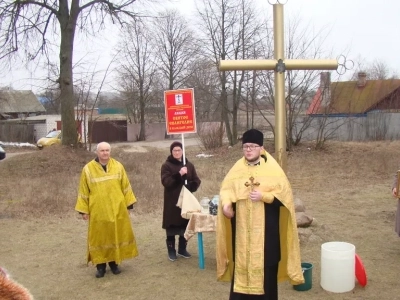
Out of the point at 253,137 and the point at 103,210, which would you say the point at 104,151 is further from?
the point at 253,137

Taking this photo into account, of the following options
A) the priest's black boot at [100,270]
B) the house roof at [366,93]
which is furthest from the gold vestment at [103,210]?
the house roof at [366,93]

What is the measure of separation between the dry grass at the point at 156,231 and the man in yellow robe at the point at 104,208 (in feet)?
1.24

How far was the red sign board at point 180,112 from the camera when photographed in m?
6.26

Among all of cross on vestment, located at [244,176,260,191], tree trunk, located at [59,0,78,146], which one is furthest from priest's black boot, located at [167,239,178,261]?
tree trunk, located at [59,0,78,146]

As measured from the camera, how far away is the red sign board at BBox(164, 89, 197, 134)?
6258 mm

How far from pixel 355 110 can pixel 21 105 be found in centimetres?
3734

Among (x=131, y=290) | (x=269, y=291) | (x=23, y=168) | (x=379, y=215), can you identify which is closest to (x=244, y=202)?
(x=269, y=291)

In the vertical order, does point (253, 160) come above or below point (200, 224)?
above

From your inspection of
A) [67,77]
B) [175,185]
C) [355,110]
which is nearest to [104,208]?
[175,185]

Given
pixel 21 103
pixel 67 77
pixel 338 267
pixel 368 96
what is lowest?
pixel 338 267

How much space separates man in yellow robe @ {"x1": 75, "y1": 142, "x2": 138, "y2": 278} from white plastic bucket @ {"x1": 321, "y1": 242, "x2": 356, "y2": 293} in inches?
91.6

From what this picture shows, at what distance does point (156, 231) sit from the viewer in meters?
7.69

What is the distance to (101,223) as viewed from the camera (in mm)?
5312

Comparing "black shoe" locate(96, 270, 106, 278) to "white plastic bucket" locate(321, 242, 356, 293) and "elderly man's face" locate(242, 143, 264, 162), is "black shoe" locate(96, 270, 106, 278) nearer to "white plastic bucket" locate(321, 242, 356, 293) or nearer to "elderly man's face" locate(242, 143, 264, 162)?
"white plastic bucket" locate(321, 242, 356, 293)
